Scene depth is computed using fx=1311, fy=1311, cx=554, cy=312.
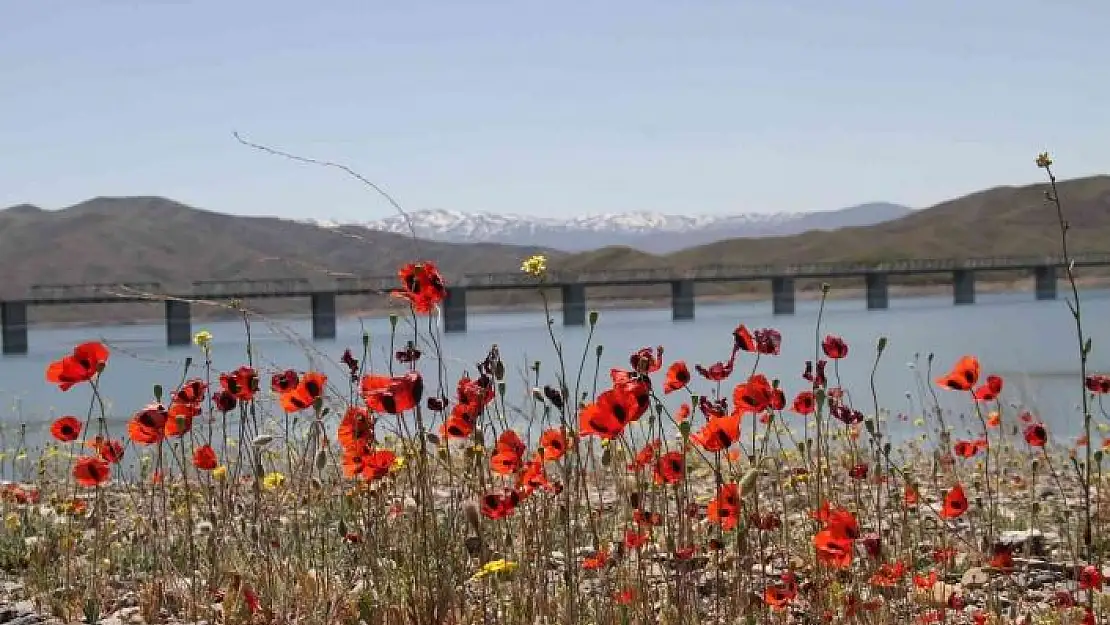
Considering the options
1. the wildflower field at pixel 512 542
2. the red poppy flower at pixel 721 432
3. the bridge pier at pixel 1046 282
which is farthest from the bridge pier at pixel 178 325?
the red poppy flower at pixel 721 432

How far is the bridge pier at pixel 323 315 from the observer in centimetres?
9225

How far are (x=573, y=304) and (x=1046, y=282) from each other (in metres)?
52.3

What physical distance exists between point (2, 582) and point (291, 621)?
196 centimetres

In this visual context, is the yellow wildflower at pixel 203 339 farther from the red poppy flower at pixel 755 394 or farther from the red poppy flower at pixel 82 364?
the red poppy flower at pixel 755 394

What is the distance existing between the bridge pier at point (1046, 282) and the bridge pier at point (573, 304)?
47.7 m

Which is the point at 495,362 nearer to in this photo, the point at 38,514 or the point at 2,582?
the point at 2,582

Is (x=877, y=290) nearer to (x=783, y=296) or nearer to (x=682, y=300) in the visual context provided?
(x=783, y=296)

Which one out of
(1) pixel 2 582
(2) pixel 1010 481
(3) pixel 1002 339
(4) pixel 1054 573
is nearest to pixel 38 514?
(1) pixel 2 582

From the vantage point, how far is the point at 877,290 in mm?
113250

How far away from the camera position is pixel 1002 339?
4578 cm

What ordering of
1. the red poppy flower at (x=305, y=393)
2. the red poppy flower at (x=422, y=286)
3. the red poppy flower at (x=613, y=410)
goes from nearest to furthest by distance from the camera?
1. the red poppy flower at (x=613, y=410)
2. the red poppy flower at (x=422, y=286)
3. the red poppy flower at (x=305, y=393)

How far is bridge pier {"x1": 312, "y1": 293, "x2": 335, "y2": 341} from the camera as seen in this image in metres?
92.2

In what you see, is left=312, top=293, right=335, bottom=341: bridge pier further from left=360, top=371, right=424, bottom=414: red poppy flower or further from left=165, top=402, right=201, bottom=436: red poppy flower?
left=360, top=371, right=424, bottom=414: red poppy flower

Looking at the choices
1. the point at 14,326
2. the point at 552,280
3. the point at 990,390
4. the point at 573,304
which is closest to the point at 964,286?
the point at 573,304
